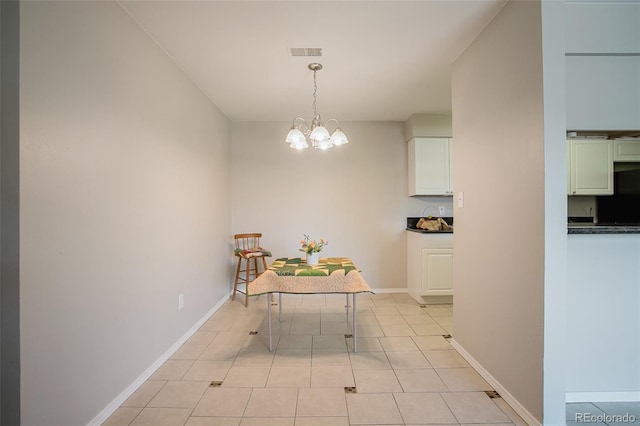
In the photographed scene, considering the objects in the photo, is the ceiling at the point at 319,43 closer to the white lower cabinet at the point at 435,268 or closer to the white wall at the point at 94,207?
the white wall at the point at 94,207

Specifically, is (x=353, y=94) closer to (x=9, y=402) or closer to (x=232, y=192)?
(x=232, y=192)

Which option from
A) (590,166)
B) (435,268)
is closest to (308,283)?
(435,268)

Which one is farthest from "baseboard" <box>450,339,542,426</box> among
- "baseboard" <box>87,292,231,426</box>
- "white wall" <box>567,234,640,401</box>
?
"baseboard" <box>87,292,231,426</box>

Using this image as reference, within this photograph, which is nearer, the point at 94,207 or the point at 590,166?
the point at 94,207

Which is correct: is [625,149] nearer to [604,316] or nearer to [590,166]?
[590,166]

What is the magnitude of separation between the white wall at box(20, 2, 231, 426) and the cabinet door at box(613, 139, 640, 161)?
181 inches

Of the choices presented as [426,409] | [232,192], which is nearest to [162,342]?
[426,409]

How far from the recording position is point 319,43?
88.0 inches

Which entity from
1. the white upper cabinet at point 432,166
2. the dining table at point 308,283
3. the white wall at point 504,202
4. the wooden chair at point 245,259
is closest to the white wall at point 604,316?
the white wall at point 504,202

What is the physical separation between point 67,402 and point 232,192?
10.4ft

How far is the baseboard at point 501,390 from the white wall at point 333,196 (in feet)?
6.47

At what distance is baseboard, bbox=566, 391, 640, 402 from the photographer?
176 cm

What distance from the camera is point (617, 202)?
3.24 m

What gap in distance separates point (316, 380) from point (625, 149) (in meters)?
4.02
